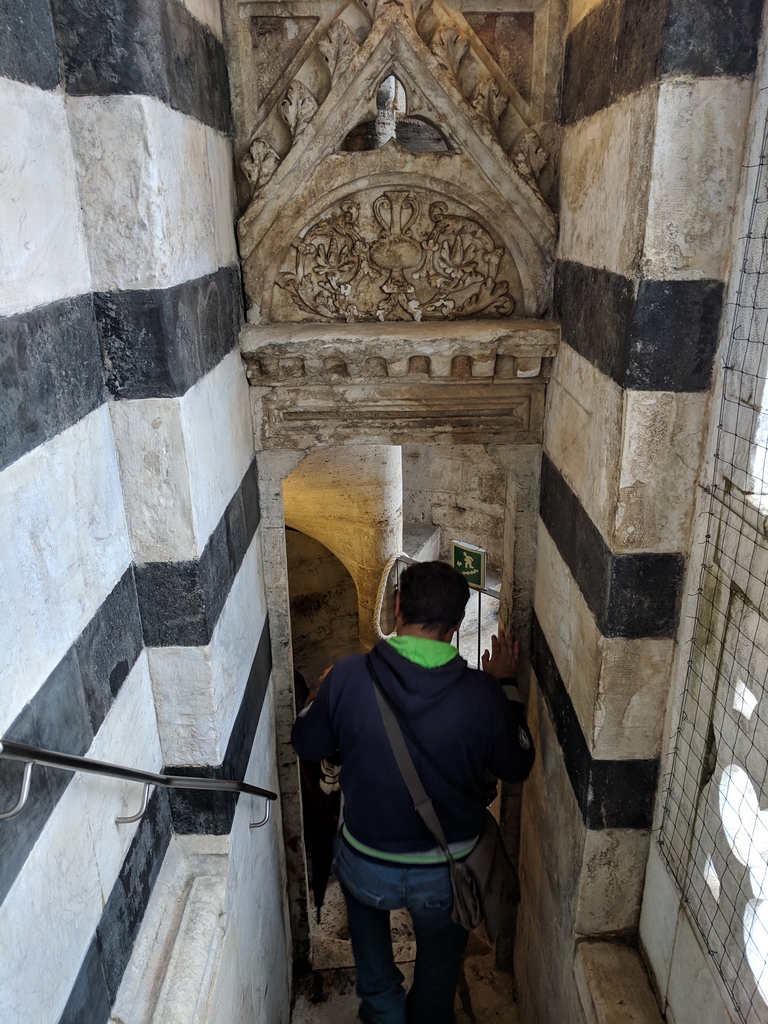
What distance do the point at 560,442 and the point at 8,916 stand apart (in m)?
1.69

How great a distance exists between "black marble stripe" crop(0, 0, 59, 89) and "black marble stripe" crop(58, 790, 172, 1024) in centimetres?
147

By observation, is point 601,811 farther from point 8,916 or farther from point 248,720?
point 8,916

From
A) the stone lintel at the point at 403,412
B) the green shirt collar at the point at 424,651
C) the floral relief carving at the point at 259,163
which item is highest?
the floral relief carving at the point at 259,163

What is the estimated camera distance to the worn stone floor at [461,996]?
281 cm

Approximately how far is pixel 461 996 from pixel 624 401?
8.54 ft

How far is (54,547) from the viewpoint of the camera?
1205 millimetres

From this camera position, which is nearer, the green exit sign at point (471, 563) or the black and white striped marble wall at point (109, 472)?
the black and white striped marble wall at point (109, 472)

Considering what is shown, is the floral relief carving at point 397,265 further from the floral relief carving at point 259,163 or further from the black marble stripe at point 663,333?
the black marble stripe at point 663,333

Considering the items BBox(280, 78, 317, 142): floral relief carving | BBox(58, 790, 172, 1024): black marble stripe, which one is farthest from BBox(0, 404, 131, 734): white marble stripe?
BBox(280, 78, 317, 142): floral relief carving

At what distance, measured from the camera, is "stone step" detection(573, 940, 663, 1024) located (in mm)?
1765

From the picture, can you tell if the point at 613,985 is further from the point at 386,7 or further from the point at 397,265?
the point at 386,7

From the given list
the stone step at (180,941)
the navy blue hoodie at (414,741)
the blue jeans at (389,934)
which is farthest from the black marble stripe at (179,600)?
the blue jeans at (389,934)

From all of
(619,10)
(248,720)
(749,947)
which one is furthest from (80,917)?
(619,10)

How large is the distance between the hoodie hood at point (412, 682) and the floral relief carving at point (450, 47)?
1581 mm
